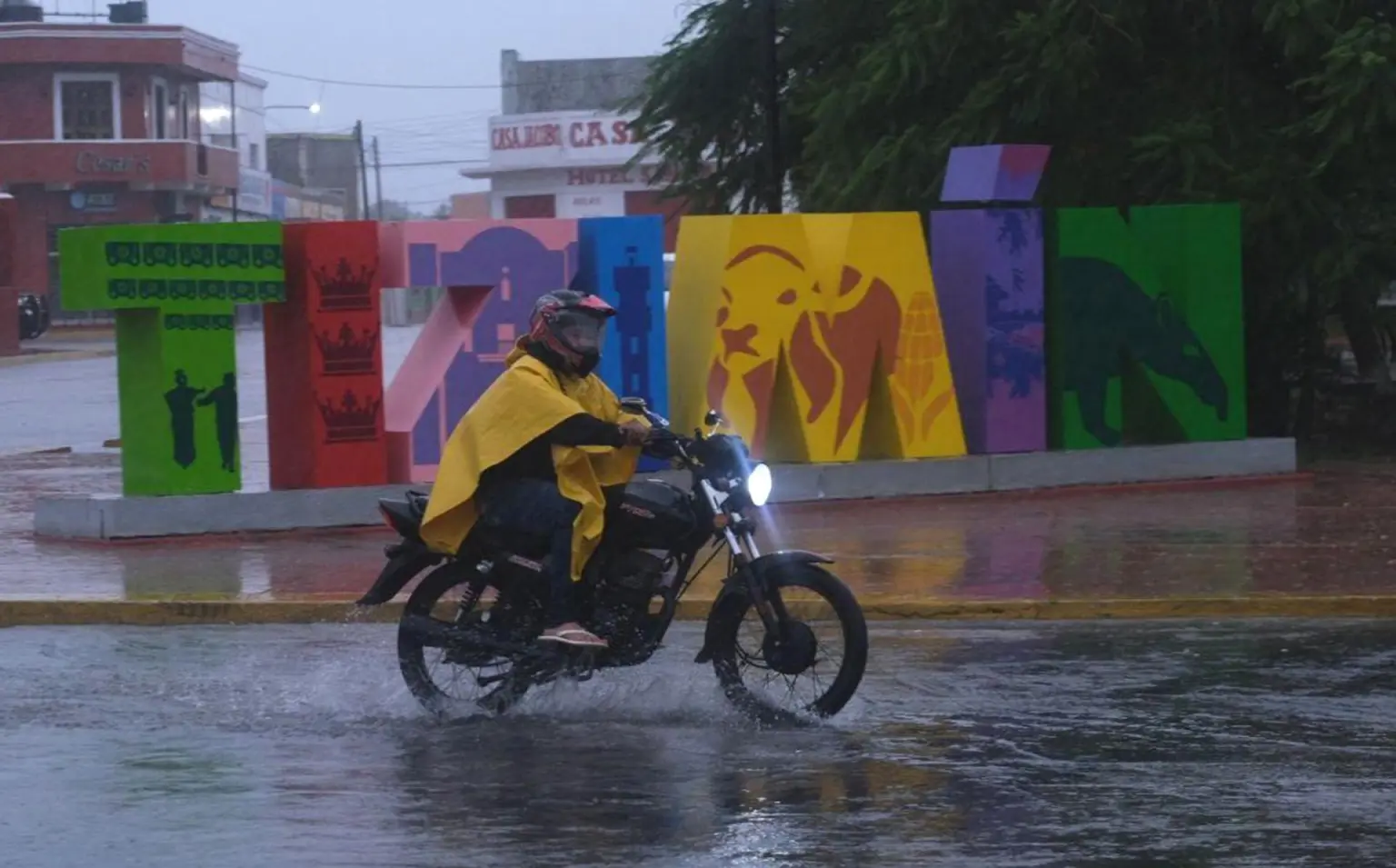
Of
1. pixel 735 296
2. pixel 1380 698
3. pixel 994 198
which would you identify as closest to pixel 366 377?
pixel 735 296

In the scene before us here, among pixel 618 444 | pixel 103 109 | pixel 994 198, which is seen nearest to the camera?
pixel 618 444

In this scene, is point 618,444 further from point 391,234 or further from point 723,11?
point 723,11

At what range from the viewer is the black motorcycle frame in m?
8.13

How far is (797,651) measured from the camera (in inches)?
320

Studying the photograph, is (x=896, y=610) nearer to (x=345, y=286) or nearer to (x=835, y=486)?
(x=835, y=486)

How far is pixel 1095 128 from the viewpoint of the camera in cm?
1995

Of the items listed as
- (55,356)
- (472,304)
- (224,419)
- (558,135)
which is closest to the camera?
(224,419)

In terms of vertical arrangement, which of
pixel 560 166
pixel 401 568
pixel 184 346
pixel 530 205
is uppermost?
pixel 560 166

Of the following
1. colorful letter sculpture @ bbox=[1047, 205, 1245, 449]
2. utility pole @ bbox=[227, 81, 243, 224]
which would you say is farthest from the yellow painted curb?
colorful letter sculpture @ bbox=[1047, 205, 1245, 449]

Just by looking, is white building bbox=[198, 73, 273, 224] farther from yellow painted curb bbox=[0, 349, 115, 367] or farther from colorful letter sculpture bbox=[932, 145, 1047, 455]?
colorful letter sculpture bbox=[932, 145, 1047, 455]

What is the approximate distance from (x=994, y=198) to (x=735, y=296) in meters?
2.49

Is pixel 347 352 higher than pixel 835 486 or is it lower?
higher

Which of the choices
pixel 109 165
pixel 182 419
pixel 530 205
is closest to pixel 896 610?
pixel 182 419

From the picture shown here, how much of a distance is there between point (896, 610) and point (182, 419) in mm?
5614
